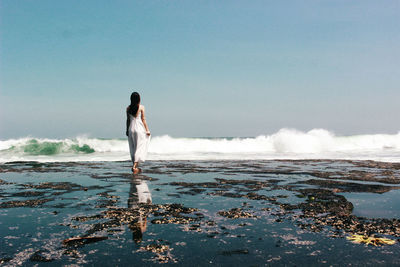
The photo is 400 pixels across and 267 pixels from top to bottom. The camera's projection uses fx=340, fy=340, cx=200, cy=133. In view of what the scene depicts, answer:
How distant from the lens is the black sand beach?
9.11 feet

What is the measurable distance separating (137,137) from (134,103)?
39.4 inches

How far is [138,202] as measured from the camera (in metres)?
5.09

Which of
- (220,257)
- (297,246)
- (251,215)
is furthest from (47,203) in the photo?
(297,246)

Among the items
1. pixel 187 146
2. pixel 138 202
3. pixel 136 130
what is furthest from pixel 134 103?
pixel 187 146

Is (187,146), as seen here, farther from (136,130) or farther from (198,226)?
(198,226)

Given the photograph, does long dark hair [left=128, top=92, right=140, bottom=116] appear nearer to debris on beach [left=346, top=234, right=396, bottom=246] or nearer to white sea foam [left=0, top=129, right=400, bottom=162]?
debris on beach [left=346, top=234, right=396, bottom=246]

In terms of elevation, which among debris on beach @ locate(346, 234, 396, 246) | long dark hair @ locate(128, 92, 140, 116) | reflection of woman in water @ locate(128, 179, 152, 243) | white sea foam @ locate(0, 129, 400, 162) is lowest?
debris on beach @ locate(346, 234, 396, 246)

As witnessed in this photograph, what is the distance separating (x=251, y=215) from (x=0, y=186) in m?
5.37

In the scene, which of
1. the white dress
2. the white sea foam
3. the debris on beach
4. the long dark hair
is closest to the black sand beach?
the debris on beach

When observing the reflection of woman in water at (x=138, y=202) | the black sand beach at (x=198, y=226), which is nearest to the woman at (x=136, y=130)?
the reflection of woman in water at (x=138, y=202)

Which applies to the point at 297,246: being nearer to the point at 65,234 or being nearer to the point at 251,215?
the point at 251,215

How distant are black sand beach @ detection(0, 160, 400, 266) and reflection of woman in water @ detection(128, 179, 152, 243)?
12 millimetres

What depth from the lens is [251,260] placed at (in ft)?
8.84

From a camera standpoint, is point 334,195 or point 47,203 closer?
point 47,203
